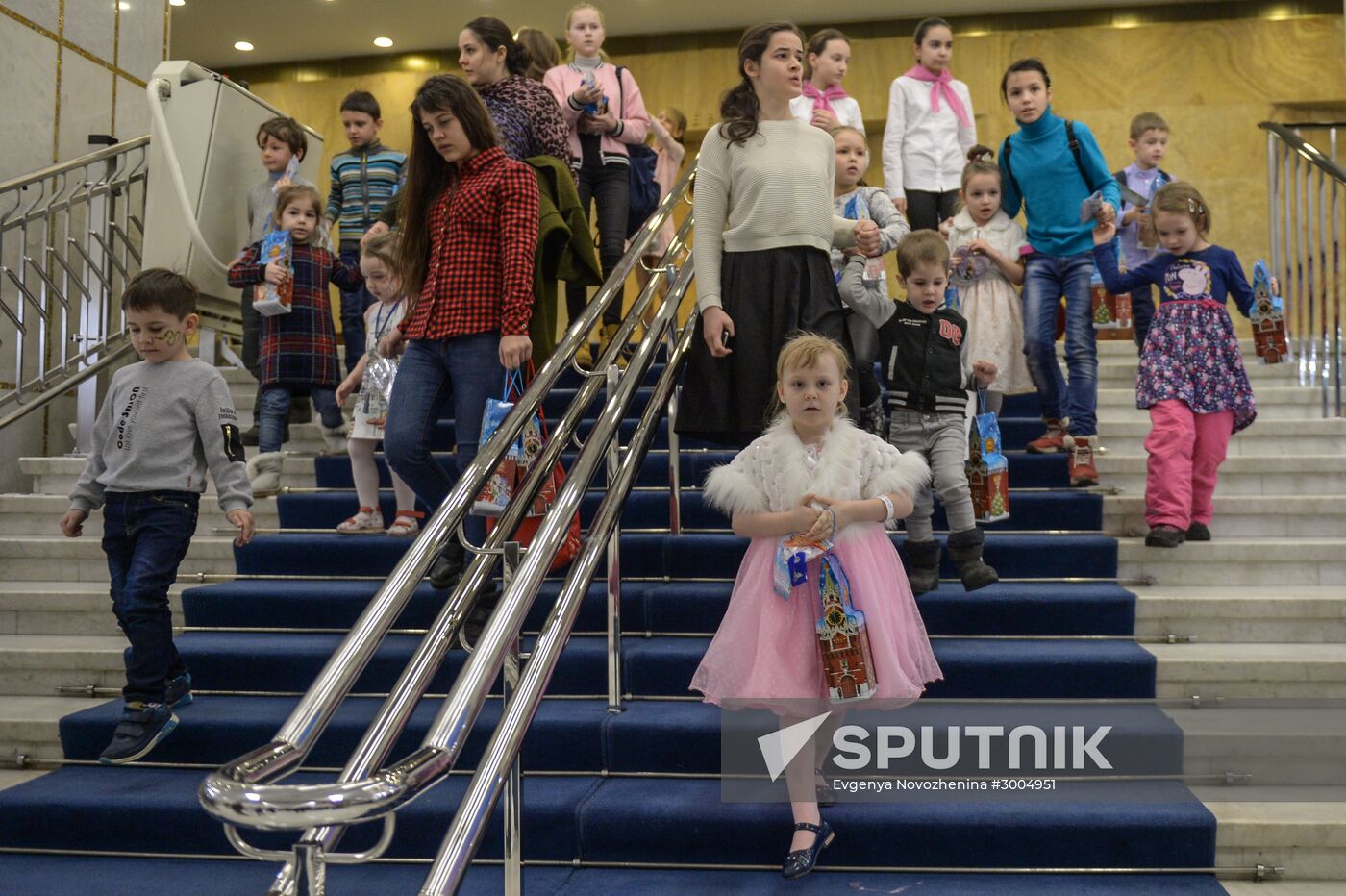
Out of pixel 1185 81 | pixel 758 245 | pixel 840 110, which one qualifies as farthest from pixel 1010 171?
pixel 1185 81

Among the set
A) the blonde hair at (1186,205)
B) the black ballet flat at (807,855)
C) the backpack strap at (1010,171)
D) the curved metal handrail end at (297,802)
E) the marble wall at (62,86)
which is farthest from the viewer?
the marble wall at (62,86)

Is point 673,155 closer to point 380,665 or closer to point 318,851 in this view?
point 380,665

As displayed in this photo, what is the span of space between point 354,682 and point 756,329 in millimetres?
2016

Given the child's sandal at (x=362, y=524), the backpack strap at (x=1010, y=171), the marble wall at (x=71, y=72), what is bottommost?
the child's sandal at (x=362, y=524)

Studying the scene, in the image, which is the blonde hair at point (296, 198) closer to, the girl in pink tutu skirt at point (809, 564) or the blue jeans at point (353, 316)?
the blue jeans at point (353, 316)

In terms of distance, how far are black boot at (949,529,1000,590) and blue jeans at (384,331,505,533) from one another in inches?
59.0

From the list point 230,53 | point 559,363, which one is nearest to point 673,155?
point 559,363

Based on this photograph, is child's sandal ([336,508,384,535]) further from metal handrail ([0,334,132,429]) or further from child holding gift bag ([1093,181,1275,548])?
child holding gift bag ([1093,181,1275,548])

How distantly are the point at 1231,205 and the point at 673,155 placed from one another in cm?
537

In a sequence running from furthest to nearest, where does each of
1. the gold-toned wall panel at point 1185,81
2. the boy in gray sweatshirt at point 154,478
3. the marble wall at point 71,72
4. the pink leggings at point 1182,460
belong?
the gold-toned wall panel at point 1185,81
the marble wall at point 71,72
the pink leggings at point 1182,460
the boy in gray sweatshirt at point 154,478

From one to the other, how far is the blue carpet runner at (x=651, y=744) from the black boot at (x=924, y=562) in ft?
0.28

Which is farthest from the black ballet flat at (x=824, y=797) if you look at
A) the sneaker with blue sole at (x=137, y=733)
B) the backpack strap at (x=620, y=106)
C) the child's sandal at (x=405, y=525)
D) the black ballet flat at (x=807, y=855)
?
the backpack strap at (x=620, y=106)

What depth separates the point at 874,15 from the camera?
10.8 meters

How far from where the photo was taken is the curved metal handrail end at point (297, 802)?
4.87ft
